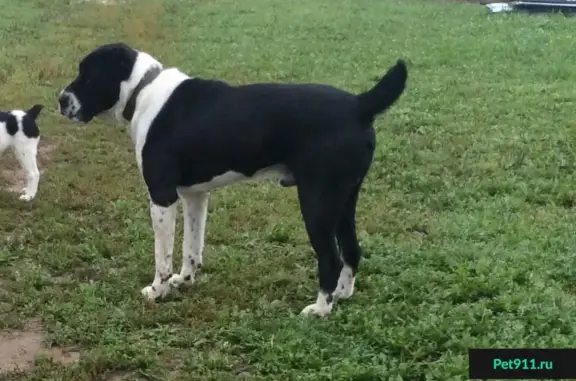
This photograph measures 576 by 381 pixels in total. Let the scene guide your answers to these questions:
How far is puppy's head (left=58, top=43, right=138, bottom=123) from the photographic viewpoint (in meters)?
5.47

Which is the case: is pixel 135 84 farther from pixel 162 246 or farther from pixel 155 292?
pixel 155 292

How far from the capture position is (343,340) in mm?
4730

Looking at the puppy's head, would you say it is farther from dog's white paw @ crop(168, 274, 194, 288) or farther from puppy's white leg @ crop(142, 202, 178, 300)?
dog's white paw @ crop(168, 274, 194, 288)

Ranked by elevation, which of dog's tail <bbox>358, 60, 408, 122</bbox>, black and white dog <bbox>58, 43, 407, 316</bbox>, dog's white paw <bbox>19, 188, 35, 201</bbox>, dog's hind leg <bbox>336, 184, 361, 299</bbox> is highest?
dog's tail <bbox>358, 60, 408, 122</bbox>

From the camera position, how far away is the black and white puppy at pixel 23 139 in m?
7.87

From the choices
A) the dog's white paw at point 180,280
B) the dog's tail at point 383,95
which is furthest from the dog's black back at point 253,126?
the dog's white paw at point 180,280

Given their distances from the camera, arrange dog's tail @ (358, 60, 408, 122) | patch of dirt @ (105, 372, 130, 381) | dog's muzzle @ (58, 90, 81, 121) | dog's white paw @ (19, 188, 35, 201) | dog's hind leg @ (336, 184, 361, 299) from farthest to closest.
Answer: dog's white paw @ (19, 188, 35, 201) < dog's muzzle @ (58, 90, 81, 121) < dog's hind leg @ (336, 184, 361, 299) < dog's tail @ (358, 60, 408, 122) < patch of dirt @ (105, 372, 130, 381)

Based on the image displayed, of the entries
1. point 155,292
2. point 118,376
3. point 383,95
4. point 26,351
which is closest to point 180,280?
point 155,292

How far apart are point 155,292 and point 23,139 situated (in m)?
3.13

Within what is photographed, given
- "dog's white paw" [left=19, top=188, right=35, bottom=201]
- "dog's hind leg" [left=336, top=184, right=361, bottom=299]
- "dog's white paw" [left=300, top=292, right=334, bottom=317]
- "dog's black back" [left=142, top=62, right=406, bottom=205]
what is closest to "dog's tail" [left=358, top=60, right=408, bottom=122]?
"dog's black back" [left=142, top=62, right=406, bottom=205]

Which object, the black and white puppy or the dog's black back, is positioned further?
the black and white puppy

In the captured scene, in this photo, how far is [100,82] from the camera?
18.0ft

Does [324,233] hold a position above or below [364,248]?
above

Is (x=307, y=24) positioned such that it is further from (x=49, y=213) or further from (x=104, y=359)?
(x=104, y=359)
